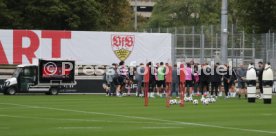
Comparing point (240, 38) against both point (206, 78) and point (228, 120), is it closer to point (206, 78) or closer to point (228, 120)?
point (206, 78)

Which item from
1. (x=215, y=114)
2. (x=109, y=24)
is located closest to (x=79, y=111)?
(x=215, y=114)

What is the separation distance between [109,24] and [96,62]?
21.9 metres

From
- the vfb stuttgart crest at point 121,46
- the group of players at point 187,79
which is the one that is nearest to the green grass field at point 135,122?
the group of players at point 187,79

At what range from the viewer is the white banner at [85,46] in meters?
51.5

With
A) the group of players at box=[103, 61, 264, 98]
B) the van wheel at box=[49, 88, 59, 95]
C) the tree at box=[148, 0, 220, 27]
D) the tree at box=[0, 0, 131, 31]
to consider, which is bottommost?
the van wheel at box=[49, 88, 59, 95]

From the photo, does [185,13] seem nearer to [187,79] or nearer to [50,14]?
[50,14]

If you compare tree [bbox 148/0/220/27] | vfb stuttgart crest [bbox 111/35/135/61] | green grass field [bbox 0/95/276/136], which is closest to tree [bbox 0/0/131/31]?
vfb stuttgart crest [bbox 111/35/135/61]

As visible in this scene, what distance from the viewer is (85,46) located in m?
53.7

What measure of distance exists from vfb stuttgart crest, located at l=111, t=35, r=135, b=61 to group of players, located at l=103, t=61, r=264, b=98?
4.12m

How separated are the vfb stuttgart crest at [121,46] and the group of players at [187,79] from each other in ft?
13.5

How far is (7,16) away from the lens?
62.4 metres

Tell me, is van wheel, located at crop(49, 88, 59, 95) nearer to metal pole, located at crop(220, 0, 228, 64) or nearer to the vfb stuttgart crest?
the vfb stuttgart crest

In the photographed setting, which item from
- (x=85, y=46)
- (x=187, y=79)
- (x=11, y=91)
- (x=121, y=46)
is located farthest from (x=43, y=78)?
(x=187, y=79)

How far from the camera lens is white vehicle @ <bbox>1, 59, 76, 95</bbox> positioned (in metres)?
47.9
